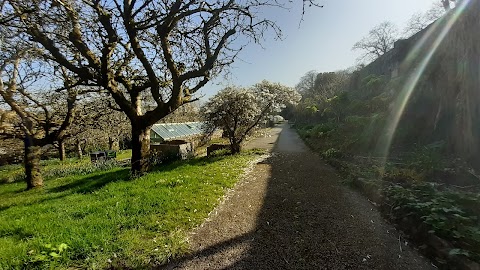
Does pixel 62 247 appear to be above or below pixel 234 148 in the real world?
below

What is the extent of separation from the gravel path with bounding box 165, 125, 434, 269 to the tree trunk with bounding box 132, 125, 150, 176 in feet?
11.8

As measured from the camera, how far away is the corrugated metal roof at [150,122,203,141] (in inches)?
844

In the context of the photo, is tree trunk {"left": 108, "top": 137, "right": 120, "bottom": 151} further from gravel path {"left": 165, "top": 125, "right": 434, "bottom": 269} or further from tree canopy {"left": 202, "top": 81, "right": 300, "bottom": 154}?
gravel path {"left": 165, "top": 125, "right": 434, "bottom": 269}

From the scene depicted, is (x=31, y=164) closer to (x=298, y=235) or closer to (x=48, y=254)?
(x=48, y=254)

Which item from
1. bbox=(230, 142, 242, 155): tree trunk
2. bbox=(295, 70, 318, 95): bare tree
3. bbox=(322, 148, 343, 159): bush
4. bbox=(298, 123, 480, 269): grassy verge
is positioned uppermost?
bbox=(295, 70, 318, 95): bare tree

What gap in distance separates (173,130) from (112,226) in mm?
20296

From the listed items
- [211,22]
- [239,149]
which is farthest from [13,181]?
[211,22]

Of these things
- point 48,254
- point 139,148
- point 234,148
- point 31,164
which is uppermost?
point 139,148

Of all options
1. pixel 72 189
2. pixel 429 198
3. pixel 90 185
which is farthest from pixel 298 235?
pixel 72 189

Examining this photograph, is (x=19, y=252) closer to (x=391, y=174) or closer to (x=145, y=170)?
(x=145, y=170)

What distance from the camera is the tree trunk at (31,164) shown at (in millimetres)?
9539

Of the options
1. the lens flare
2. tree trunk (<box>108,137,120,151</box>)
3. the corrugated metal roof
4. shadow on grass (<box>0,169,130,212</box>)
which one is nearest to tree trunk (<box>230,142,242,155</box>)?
shadow on grass (<box>0,169,130,212</box>)

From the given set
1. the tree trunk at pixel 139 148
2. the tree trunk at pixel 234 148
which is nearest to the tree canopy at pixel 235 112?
the tree trunk at pixel 234 148

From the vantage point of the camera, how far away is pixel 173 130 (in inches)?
935
